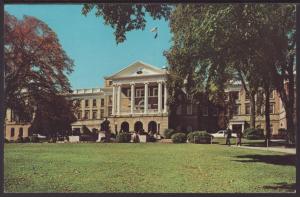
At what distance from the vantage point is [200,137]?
19.6 metres

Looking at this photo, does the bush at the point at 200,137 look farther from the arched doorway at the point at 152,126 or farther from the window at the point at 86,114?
the window at the point at 86,114

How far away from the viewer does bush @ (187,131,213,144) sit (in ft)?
63.9

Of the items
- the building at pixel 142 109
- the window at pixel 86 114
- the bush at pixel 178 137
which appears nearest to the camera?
the bush at pixel 178 137

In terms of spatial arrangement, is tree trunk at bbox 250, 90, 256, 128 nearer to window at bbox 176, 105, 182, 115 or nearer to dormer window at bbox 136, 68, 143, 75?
window at bbox 176, 105, 182, 115

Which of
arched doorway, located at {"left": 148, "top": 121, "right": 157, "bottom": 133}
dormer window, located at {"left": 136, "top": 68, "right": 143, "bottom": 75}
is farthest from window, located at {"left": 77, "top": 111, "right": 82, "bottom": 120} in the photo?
dormer window, located at {"left": 136, "top": 68, "right": 143, "bottom": 75}

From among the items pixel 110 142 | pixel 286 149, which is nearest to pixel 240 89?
pixel 286 149

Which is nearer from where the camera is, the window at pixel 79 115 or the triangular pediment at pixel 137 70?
the triangular pediment at pixel 137 70

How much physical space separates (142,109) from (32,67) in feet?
14.2

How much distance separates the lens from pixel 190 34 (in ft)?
65.1

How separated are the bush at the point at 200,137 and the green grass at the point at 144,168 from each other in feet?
1.02

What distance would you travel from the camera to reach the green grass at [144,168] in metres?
17.4

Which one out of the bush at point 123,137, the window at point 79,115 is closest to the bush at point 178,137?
the bush at point 123,137

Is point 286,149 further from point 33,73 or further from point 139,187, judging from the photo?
point 33,73

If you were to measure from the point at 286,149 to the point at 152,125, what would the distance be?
186 inches
